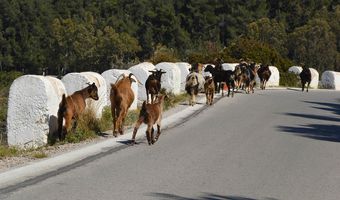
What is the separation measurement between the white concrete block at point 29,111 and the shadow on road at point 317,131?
7.18 m

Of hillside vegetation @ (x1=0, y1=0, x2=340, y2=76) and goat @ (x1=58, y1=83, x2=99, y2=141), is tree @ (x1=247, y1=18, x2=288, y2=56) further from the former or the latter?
goat @ (x1=58, y1=83, x2=99, y2=141)

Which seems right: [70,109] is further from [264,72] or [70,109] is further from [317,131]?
[264,72]

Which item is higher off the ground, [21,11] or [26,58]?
[21,11]

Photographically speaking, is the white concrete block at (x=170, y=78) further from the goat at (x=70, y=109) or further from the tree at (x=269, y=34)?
the tree at (x=269, y=34)

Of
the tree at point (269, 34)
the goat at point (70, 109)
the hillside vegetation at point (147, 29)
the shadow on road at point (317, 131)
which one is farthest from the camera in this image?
the tree at point (269, 34)

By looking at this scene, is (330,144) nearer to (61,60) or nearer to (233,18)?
(61,60)

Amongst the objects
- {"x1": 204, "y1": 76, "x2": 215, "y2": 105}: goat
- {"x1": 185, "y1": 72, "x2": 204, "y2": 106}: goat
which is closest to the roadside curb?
{"x1": 185, "y1": 72, "x2": 204, "y2": 106}: goat

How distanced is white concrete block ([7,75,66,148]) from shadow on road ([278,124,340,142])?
7.18 metres

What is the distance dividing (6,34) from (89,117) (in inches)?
3153

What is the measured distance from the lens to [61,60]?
279 ft

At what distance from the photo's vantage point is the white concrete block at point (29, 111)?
47.5 ft

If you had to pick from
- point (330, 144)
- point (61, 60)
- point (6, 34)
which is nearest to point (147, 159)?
point (330, 144)

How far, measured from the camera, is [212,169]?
11602 millimetres

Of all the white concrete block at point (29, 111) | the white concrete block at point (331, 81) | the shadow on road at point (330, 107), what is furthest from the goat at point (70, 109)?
the white concrete block at point (331, 81)
